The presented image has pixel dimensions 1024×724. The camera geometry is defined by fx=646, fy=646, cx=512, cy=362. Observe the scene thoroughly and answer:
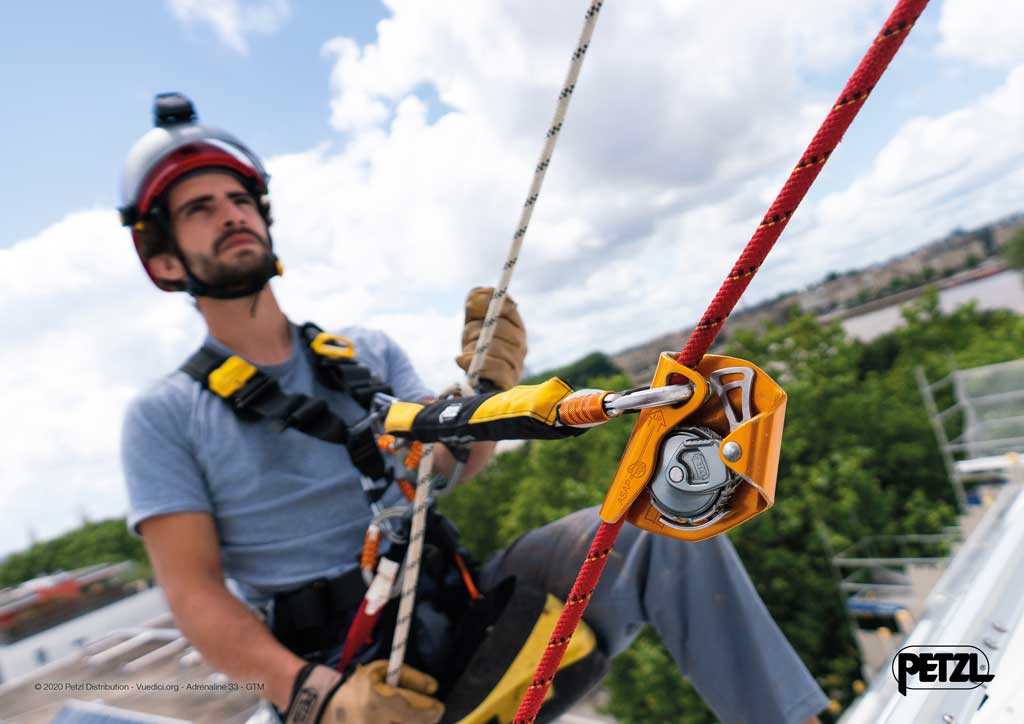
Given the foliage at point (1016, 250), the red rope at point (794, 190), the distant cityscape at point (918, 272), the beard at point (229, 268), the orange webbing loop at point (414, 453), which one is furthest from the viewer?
the distant cityscape at point (918, 272)

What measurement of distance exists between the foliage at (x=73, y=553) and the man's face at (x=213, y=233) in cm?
3630

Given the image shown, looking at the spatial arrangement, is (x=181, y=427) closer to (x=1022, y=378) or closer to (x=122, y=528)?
(x=1022, y=378)

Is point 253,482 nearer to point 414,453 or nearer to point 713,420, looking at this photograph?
point 414,453

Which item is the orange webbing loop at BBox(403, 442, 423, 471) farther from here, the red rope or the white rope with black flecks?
the red rope

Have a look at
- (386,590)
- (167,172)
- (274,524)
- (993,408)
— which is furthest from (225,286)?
(993,408)

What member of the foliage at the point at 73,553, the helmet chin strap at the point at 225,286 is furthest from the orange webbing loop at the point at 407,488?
the foliage at the point at 73,553

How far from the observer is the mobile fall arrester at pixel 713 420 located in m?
0.71

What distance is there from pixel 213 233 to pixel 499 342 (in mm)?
852

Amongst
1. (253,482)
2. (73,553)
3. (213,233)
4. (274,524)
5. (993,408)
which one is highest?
(213,233)

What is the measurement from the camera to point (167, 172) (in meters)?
1.74

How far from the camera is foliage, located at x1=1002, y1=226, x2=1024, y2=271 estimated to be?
38.3 m

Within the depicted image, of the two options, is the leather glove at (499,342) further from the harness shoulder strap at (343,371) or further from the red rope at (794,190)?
the red rope at (794,190)

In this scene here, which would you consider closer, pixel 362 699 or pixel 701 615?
pixel 362 699

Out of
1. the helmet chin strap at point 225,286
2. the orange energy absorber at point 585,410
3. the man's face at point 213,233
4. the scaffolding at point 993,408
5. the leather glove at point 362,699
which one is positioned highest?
the man's face at point 213,233
